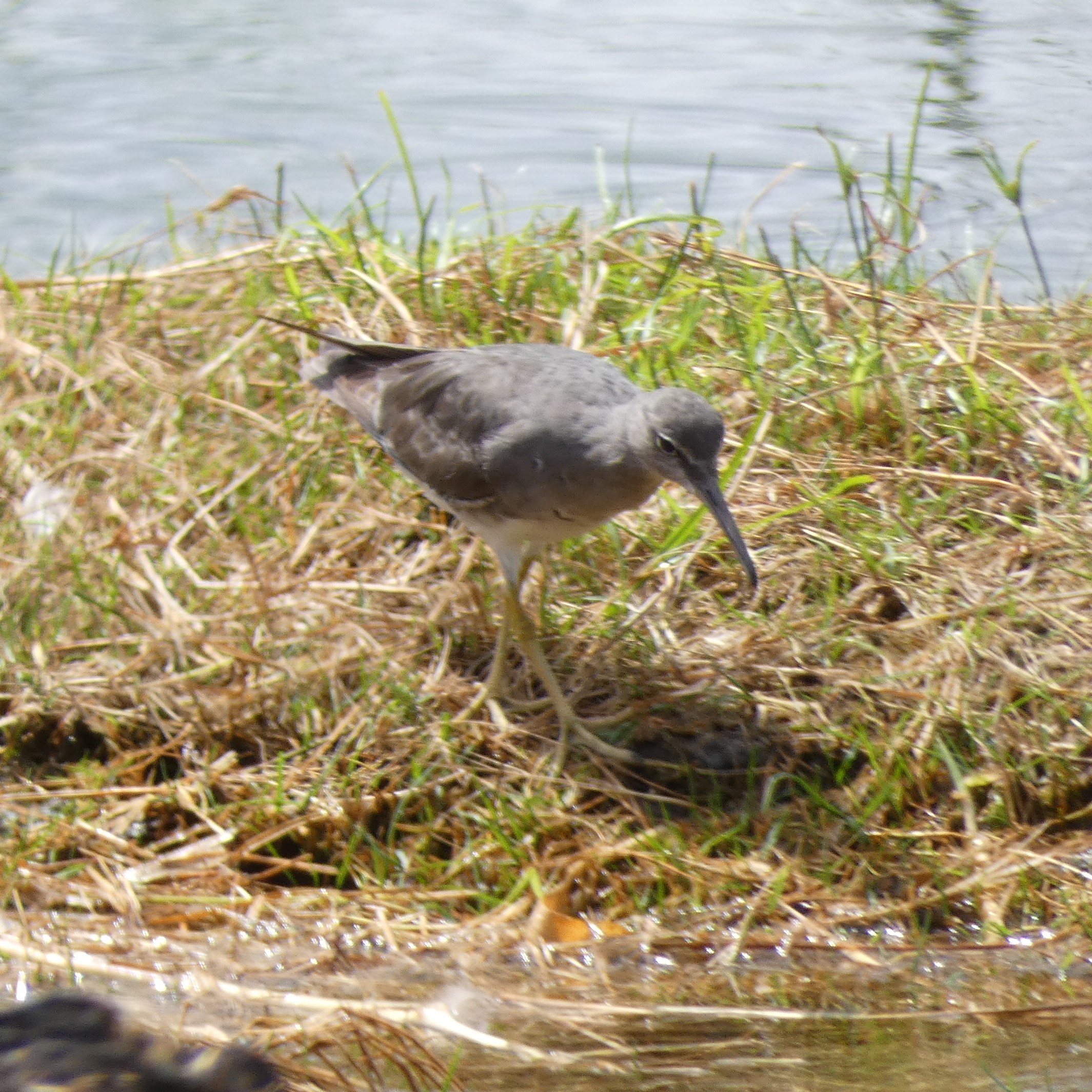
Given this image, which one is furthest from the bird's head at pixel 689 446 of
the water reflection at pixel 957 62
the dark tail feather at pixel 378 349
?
the water reflection at pixel 957 62

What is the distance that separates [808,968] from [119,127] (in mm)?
6784

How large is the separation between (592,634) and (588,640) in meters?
0.02

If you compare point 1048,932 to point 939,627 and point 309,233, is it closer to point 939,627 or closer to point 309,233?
point 939,627

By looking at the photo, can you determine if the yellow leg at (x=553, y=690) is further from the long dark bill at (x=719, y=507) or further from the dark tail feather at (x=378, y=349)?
the dark tail feather at (x=378, y=349)

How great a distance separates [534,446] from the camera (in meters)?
4.27

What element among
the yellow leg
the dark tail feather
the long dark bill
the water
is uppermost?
the water

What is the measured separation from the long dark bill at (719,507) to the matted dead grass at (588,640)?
41 cm

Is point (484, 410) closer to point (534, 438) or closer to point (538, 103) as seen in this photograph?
point (534, 438)

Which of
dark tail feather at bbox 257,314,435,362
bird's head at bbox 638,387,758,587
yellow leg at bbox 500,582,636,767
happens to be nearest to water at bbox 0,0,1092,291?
dark tail feather at bbox 257,314,435,362

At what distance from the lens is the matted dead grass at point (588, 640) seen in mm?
3797

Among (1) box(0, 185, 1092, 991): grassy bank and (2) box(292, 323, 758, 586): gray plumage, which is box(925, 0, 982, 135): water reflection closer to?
(1) box(0, 185, 1092, 991): grassy bank

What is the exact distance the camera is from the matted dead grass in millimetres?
3797

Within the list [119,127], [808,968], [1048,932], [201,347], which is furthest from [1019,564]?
[119,127]

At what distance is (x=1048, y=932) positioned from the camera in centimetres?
355
